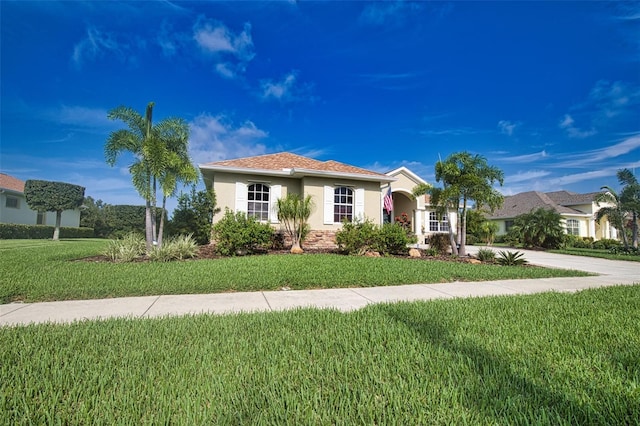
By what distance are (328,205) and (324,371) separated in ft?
36.8

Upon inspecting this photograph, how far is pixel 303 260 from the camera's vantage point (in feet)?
27.5

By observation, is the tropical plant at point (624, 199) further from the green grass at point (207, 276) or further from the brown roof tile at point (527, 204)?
the green grass at point (207, 276)

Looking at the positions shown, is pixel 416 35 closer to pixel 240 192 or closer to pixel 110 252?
pixel 240 192

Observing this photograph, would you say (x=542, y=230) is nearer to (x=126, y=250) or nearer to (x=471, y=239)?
(x=471, y=239)

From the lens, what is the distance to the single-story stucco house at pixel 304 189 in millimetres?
12594

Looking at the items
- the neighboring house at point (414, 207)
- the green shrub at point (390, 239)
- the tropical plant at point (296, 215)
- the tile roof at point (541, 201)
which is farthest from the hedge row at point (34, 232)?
the tile roof at point (541, 201)

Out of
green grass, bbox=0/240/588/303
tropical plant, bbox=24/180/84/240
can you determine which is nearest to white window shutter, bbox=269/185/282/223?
green grass, bbox=0/240/588/303

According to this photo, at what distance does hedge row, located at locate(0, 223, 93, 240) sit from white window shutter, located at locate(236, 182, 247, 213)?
19.3 m

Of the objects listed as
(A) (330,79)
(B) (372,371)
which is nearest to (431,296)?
(B) (372,371)

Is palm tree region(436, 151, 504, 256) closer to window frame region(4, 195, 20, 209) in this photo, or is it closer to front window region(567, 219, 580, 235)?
front window region(567, 219, 580, 235)

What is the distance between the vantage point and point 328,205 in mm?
13305

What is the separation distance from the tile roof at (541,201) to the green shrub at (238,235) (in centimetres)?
2552

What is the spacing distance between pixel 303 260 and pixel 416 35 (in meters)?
9.86

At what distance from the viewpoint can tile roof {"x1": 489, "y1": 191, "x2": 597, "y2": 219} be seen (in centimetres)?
2672
